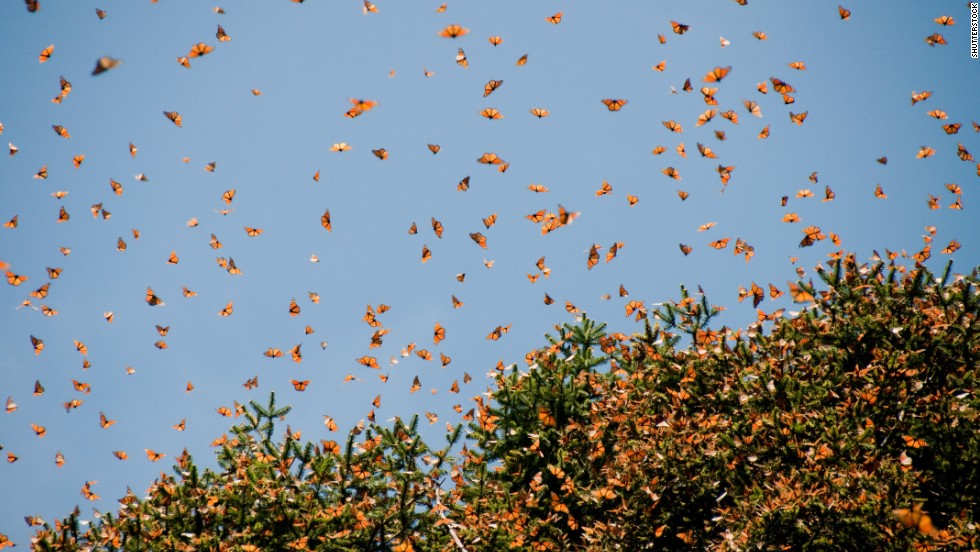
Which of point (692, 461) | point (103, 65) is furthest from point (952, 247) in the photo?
point (103, 65)

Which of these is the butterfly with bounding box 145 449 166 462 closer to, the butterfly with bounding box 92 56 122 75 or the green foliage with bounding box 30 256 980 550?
the green foliage with bounding box 30 256 980 550

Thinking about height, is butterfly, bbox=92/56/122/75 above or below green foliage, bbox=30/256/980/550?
above

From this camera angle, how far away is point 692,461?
302 inches

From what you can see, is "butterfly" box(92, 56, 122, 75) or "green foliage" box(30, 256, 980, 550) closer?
"butterfly" box(92, 56, 122, 75)

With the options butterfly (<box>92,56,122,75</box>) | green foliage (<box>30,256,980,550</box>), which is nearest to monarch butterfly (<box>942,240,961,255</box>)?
green foliage (<box>30,256,980,550</box>)

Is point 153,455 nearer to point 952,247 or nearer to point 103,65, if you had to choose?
point 103,65

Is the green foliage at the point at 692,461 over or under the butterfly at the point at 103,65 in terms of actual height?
under

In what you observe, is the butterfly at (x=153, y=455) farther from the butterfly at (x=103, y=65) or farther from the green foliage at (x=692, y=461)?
the butterfly at (x=103, y=65)

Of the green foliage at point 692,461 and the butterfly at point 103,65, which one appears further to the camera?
the green foliage at point 692,461

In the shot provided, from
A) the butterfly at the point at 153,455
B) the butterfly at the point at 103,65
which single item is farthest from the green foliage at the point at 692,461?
the butterfly at the point at 103,65

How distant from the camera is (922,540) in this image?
578 centimetres

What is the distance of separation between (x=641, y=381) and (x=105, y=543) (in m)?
8.07

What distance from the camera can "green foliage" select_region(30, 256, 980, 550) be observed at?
655cm

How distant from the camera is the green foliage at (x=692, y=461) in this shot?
258 inches
